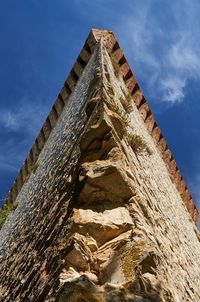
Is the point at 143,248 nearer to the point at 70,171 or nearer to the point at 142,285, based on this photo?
the point at 142,285

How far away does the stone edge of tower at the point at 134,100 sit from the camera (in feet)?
27.5

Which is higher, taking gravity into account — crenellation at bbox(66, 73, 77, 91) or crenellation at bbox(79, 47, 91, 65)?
crenellation at bbox(79, 47, 91, 65)

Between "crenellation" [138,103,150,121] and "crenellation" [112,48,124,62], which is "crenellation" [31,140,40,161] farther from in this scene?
"crenellation" [112,48,124,62]

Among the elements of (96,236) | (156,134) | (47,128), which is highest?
(156,134)

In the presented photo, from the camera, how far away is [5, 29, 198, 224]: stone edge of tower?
27.5 ft

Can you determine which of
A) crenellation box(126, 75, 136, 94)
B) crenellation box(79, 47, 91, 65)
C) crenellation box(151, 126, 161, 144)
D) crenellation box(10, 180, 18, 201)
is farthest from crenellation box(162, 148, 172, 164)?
crenellation box(10, 180, 18, 201)

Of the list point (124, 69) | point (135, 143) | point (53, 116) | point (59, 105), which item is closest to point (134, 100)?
point (124, 69)

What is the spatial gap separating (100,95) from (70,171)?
0.94m

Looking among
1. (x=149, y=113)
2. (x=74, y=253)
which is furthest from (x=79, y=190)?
(x=149, y=113)

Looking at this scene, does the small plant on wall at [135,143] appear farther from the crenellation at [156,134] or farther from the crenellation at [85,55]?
the crenellation at [156,134]

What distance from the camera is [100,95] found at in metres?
4.82

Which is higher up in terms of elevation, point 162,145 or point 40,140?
point 162,145

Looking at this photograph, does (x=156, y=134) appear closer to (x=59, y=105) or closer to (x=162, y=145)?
(x=162, y=145)

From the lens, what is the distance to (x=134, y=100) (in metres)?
9.03
